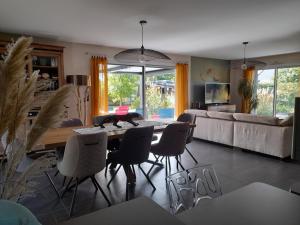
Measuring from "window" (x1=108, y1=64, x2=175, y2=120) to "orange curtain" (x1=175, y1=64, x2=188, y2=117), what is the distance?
195mm

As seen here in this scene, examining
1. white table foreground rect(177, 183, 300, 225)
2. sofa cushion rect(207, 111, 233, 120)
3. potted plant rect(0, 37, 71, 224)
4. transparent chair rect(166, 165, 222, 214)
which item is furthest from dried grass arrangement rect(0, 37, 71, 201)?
sofa cushion rect(207, 111, 233, 120)

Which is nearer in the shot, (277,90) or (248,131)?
(248,131)

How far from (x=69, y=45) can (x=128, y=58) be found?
2.37 m

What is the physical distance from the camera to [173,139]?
9.55ft

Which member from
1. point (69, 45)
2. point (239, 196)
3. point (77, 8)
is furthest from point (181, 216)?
point (69, 45)

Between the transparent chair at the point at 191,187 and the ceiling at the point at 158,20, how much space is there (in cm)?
212

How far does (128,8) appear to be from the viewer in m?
2.87

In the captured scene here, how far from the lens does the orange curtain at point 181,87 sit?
668cm

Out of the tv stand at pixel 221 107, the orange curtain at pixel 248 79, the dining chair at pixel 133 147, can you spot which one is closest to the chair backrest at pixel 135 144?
the dining chair at pixel 133 147

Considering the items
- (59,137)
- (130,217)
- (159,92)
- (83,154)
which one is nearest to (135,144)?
(83,154)

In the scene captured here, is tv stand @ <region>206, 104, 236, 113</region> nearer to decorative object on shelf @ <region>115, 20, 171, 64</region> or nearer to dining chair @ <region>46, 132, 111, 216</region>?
decorative object on shelf @ <region>115, 20, 171, 64</region>

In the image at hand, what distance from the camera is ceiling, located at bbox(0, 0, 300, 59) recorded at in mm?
2758

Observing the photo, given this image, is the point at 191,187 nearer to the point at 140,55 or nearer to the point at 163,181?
the point at 163,181

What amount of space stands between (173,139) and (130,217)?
2096 mm
